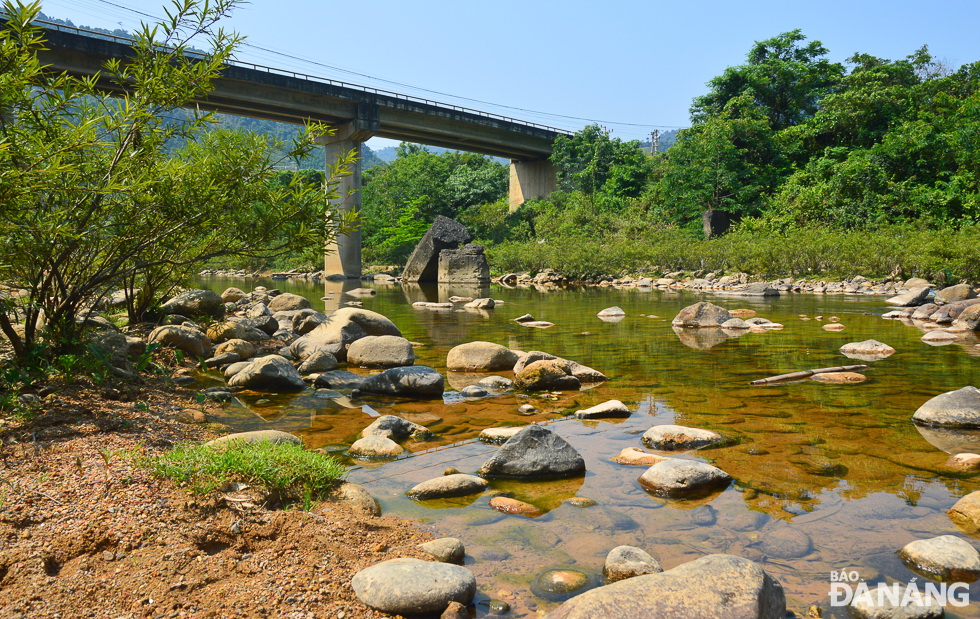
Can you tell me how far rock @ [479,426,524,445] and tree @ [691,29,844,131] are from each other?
41.5 meters

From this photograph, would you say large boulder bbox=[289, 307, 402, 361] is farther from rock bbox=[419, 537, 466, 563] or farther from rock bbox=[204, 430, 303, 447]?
rock bbox=[419, 537, 466, 563]

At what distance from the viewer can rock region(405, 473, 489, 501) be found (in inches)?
159

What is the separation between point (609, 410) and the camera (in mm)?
6059

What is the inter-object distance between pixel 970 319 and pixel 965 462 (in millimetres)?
9597

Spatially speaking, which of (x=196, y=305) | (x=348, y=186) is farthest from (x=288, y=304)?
(x=348, y=186)

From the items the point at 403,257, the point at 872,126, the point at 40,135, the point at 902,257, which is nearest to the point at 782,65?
the point at 872,126

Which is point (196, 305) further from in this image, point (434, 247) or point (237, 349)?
point (434, 247)

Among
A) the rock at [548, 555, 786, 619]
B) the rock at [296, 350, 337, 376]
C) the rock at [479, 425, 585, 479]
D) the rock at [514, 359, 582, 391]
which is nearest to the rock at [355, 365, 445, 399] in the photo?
the rock at [514, 359, 582, 391]

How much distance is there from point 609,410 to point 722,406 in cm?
128

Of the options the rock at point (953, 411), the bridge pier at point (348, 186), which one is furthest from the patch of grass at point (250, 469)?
the bridge pier at point (348, 186)

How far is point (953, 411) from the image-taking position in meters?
5.54

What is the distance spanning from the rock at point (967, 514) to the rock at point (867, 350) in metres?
5.85

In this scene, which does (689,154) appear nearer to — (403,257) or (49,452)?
(403,257)

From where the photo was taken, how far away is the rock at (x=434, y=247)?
34.1 m
